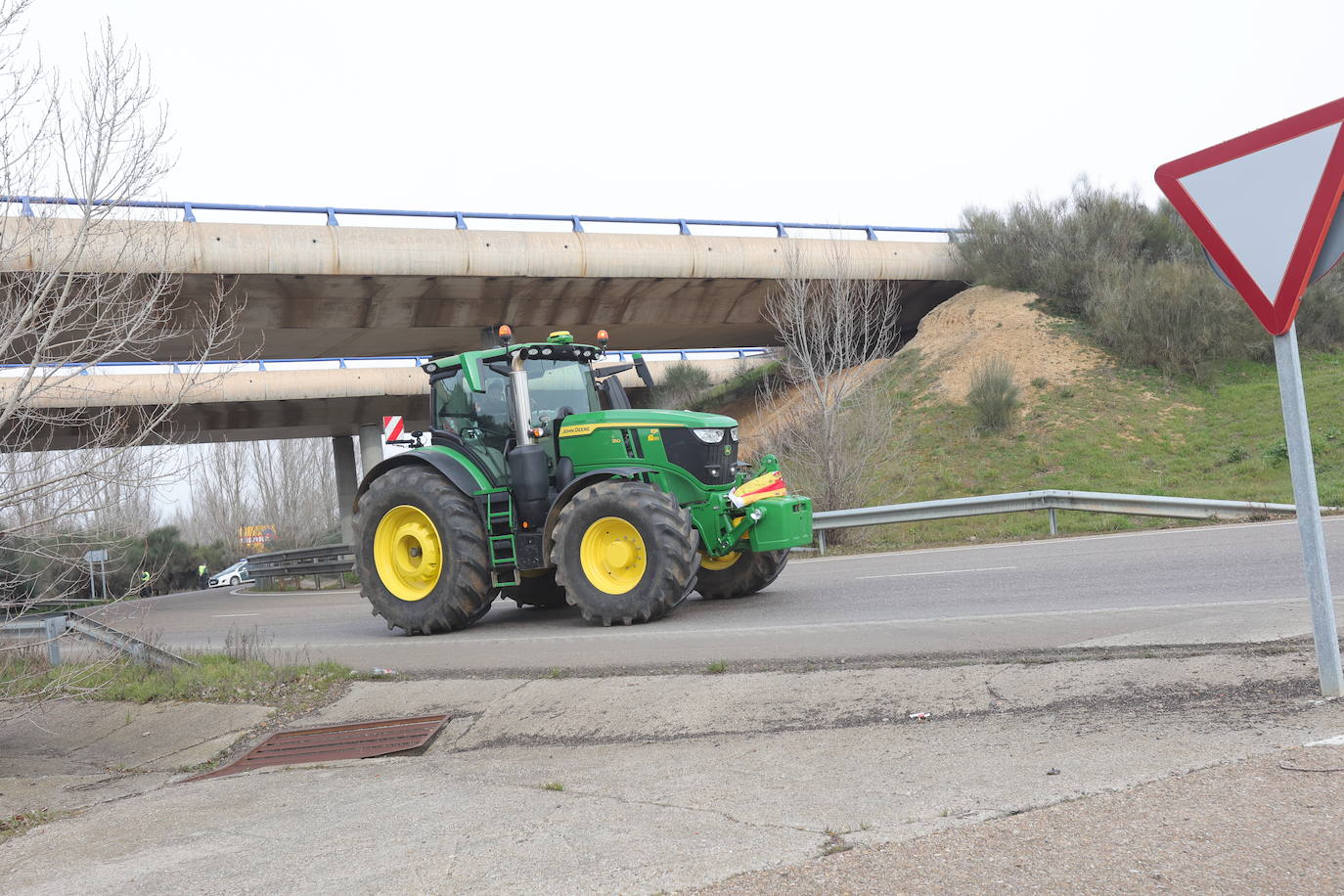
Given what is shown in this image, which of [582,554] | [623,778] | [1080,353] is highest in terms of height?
[1080,353]

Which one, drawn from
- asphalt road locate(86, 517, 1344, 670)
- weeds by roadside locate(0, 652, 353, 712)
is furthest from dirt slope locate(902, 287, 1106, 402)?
weeds by roadside locate(0, 652, 353, 712)

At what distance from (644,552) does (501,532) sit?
1.57m

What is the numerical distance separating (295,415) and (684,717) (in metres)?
29.8

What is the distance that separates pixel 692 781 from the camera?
4.95 metres

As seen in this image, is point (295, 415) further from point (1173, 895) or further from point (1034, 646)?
point (1173, 895)

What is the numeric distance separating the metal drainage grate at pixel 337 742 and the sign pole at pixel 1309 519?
184 inches

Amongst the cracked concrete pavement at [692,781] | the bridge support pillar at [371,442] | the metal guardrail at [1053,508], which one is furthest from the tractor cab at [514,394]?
the bridge support pillar at [371,442]

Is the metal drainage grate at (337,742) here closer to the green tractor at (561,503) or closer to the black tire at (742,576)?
the green tractor at (561,503)

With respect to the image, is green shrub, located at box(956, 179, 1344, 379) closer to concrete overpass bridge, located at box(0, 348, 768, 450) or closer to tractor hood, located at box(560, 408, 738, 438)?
concrete overpass bridge, located at box(0, 348, 768, 450)

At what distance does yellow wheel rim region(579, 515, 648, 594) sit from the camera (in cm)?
1023

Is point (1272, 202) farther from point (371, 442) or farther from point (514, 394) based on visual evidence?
point (371, 442)

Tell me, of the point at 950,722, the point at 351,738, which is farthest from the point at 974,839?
the point at 351,738

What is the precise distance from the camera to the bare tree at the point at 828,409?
19.3 meters

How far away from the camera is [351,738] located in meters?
6.73
